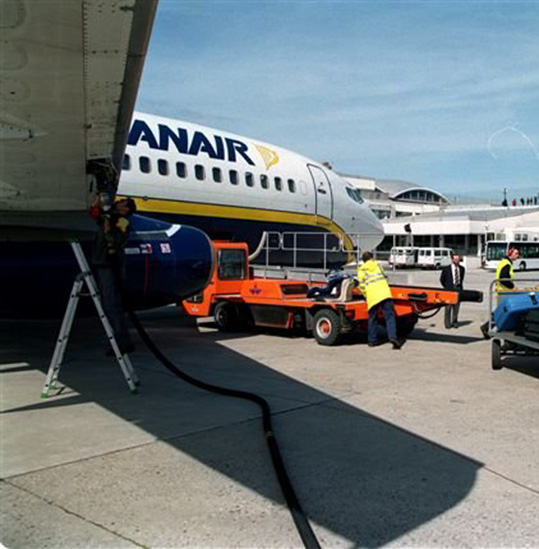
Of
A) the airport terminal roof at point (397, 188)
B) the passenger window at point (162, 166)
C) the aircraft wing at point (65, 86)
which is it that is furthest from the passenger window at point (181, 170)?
the airport terminal roof at point (397, 188)

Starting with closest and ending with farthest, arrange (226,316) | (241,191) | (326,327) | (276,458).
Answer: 1. (276,458)
2. (326,327)
3. (226,316)
4. (241,191)

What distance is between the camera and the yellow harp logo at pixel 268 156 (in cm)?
1655

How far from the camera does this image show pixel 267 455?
5223 mm

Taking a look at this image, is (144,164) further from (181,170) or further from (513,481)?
(513,481)

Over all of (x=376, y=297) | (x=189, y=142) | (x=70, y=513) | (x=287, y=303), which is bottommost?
(x=70, y=513)

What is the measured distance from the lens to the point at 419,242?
7725 cm

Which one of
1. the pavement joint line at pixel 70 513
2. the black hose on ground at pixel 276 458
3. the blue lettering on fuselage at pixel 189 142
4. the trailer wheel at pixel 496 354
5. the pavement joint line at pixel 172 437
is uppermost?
Result: the blue lettering on fuselage at pixel 189 142

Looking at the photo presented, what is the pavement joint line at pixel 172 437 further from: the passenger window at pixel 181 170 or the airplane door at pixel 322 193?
the airplane door at pixel 322 193

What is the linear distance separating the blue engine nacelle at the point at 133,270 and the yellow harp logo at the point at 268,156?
19.0 feet

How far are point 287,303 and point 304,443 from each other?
20.8ft

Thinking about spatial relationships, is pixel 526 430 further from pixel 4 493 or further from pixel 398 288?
pixel 398 288

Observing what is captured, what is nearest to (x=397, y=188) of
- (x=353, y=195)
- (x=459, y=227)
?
(x=459, y=227)

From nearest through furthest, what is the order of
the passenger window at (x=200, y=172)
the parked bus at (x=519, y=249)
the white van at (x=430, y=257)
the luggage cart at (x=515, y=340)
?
the luggage cart at (x=515, y=340), the passenger window at (x=200, y=172), the parked bus at (x=519, y=249), the white van at (x=430, y=257)

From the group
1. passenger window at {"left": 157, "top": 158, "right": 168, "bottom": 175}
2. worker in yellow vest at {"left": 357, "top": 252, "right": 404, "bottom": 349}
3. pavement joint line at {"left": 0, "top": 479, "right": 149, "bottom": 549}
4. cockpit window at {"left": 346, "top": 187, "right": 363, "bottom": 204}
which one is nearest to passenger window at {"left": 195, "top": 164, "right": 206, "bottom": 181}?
passenger window at {"left": 157, "top": 158, "right": 168, "bottom": 175}
